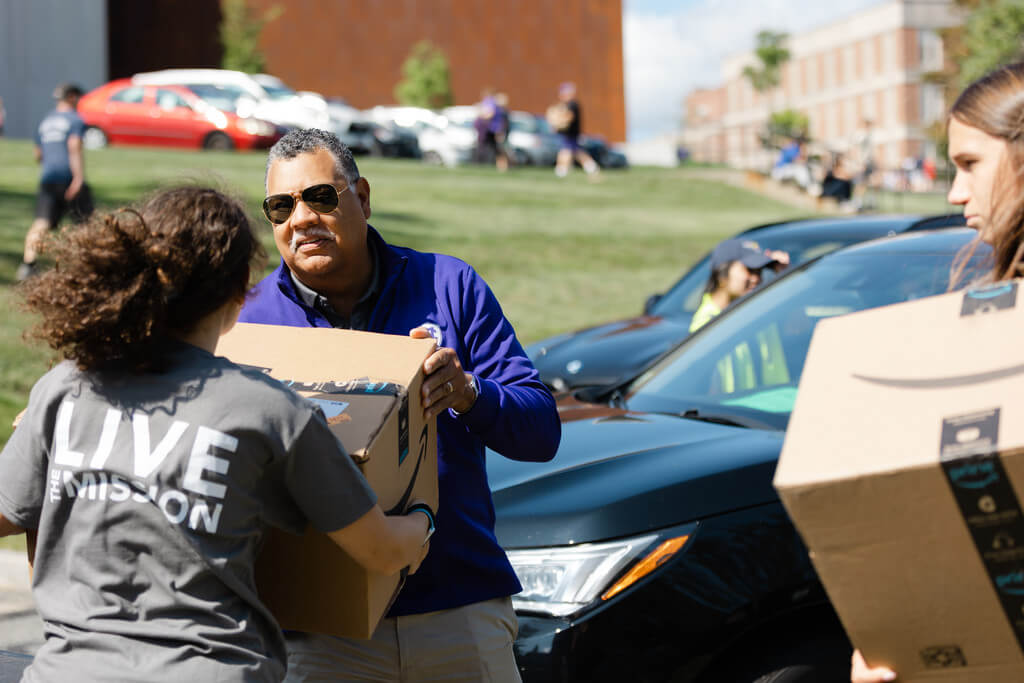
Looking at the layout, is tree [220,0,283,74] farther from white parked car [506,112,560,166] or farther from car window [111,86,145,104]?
car window [111,86,145,104]

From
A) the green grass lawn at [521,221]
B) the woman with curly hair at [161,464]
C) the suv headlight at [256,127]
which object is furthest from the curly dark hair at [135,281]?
the suv headlight at [256,127]

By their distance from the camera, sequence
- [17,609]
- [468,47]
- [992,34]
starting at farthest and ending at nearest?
[468,47] < [992,34] < [17,609]

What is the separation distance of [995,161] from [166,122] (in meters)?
24.4

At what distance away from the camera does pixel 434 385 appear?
7.30 feet

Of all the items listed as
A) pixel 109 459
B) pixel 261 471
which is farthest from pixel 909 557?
pixel 109 459

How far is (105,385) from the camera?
5.94 ft

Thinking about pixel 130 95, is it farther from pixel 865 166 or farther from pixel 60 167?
pixel 865 166

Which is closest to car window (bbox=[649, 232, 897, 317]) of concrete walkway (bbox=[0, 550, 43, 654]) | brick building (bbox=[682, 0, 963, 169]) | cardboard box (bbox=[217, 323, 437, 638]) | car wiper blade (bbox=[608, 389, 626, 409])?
car wiper blade (bbox=[608, 389, 626, 409])

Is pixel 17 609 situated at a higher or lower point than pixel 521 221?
lower

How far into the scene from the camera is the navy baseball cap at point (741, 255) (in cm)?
586

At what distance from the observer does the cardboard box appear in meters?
1.98

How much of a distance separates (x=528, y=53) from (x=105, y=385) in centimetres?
5186

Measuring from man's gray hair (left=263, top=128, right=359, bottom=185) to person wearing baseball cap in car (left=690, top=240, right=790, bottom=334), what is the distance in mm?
3497

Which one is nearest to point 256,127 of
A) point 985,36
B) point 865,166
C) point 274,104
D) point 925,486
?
point 274,104
